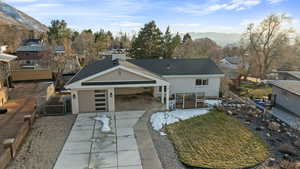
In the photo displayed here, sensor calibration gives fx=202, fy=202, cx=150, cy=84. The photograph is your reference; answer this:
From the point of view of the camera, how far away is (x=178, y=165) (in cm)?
902

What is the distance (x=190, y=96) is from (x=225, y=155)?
8.63m

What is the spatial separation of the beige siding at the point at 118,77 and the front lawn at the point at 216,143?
4518mm

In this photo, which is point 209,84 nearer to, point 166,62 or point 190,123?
point 166,62

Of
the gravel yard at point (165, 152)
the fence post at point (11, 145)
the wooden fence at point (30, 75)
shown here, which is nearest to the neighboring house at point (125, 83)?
the gravel yard at point (165, 152)

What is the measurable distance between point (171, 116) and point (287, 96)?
31.8 ft

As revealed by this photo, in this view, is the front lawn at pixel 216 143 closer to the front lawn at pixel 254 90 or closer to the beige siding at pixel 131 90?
the beige siding at pixel 131 90

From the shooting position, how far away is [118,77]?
14.8 metres

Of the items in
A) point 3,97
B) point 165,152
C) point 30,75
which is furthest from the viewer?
point 30,75

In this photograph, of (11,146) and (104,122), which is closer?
(11,146)

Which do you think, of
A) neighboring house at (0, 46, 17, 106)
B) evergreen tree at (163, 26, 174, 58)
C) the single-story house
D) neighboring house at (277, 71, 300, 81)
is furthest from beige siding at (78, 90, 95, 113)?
evergreen tree at (163, 26, 174, 58)

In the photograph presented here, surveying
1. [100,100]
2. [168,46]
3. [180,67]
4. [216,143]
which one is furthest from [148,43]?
[216,143]

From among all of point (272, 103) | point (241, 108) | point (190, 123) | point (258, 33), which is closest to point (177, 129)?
point (190, 123)

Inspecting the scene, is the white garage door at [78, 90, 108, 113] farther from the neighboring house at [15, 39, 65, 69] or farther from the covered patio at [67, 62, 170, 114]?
the neighboring house at [15, 39, 65, 69]

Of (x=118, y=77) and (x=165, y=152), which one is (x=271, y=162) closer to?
(x=165, y=152)
